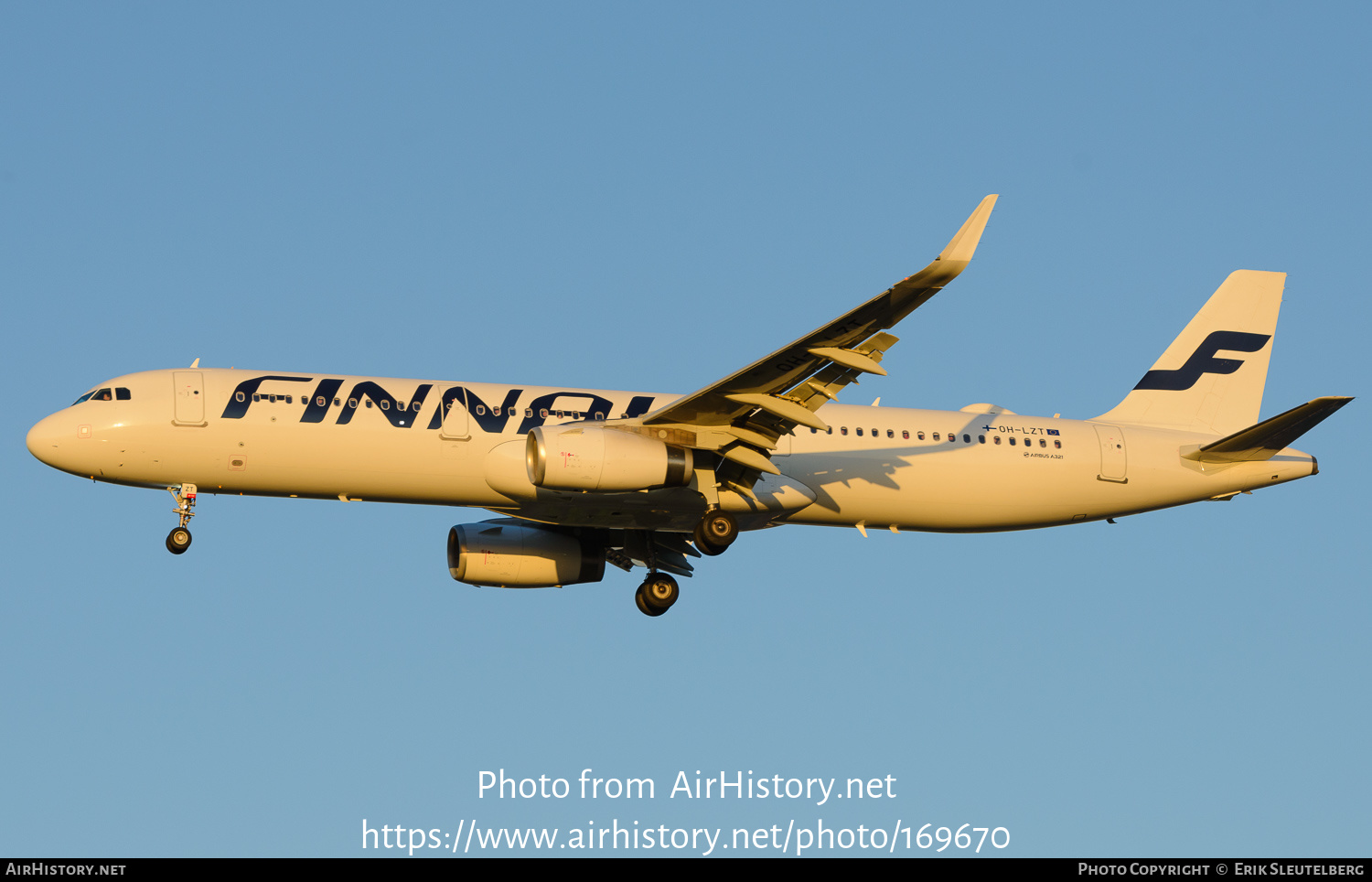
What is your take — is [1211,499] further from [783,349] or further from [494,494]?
[494,494]

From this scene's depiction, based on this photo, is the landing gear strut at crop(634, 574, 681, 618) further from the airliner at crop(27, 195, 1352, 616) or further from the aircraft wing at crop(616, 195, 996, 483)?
the aircraft wing at crop(616, 195, 996, 483)

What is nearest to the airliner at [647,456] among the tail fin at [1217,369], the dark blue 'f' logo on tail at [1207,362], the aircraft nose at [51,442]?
the aircraft nose at [51,442]

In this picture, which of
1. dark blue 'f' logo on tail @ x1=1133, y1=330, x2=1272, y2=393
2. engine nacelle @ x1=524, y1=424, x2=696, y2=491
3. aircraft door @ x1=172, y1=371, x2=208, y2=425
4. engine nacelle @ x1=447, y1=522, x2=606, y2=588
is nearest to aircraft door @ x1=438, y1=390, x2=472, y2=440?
engine nacelle @ x1=524, y1=424, x2=696, y2=491

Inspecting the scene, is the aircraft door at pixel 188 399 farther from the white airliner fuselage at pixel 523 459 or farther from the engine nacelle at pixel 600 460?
the engine nacelle at pixel 600 460

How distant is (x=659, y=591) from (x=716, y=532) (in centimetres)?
554

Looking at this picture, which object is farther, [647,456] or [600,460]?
[647,456]

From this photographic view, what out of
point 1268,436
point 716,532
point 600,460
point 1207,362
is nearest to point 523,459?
point 600,460

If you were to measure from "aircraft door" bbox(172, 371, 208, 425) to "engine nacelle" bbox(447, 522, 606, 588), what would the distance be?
784cm

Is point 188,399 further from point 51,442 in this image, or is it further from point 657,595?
point 657,595

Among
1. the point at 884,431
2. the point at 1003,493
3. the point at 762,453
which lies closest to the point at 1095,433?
the point at 1003,493

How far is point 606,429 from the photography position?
1351 inches

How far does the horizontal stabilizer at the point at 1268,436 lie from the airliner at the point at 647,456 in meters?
0.07

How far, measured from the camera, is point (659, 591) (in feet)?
134

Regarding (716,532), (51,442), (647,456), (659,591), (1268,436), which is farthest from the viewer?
(659,591)
